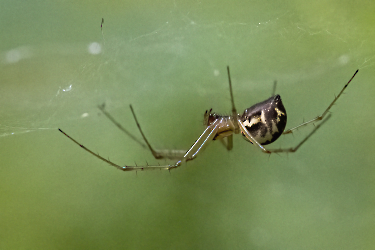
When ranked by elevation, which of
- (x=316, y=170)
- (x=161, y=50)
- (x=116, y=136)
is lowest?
(x=316, y=170)

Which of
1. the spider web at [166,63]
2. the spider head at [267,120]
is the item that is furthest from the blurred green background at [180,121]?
the spider head at [267,120]

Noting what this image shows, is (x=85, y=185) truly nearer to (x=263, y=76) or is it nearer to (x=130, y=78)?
(x=130, y=78)

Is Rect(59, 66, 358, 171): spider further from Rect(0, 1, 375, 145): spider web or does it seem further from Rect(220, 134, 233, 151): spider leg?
Rect(0, 1, 375, 145): spider web

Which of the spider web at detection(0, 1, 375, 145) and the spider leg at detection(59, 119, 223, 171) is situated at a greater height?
the spider web at detection(0, 1, 375, 145)

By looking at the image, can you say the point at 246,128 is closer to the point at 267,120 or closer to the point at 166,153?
the point at 267,120

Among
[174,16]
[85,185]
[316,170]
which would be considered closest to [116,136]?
[85,185]

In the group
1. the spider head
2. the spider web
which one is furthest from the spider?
the spider web

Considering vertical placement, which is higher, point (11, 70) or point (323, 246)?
point (11, 70)
